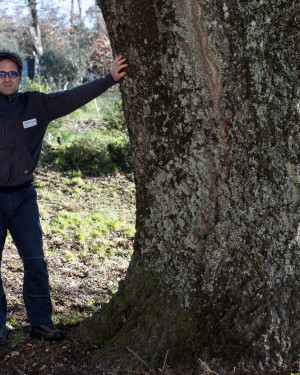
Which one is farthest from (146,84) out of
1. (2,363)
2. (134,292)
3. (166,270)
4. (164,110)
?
(2,363)

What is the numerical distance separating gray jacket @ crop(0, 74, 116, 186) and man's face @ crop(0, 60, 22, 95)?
4cm

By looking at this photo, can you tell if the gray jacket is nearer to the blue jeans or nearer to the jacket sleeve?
the jacket sleeve

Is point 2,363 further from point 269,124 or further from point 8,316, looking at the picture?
point 269,124

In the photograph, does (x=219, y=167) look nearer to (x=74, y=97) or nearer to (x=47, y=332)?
(x=74, y=97)

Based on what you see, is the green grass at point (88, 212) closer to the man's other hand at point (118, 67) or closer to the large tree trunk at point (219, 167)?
the large tree trunk at point (219, 167)

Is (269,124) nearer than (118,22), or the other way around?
(269,124)

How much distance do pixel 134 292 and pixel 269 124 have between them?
1.36 meters

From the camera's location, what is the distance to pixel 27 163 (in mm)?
3391

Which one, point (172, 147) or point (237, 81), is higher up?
point (237, 81)

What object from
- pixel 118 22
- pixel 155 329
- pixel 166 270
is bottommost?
pixel 155 329

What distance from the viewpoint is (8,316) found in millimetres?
3939

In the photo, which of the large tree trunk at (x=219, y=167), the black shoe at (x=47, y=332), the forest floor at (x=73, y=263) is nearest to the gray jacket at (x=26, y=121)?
the large tree trunk at (x=219, y=167)

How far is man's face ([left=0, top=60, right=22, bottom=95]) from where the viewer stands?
3.37 metres

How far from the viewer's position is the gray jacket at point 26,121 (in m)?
3.34
